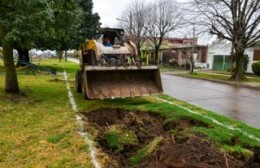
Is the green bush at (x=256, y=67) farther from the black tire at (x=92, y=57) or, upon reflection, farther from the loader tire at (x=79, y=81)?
the black tire at (x=92, y=57)

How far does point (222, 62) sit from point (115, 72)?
1144 inches

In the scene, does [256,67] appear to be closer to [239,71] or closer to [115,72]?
[239,71]

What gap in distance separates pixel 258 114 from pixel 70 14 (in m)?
7.22

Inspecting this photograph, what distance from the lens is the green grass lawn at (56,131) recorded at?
5289 millimetres

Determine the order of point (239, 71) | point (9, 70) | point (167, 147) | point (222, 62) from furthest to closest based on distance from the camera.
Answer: point (222, 62) → point (239, 71) → point (9, 70) → point (167, 147)

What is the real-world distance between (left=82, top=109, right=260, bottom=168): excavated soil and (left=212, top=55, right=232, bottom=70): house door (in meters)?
29.5

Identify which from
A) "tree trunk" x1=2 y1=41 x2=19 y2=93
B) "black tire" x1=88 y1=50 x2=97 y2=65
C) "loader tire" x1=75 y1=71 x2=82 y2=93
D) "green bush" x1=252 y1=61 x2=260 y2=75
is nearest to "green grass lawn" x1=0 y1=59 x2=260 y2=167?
"tree trunk" x1=2 y1=41 x2=19 y2=93

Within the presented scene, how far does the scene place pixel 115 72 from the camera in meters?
9.88

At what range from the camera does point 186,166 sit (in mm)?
4332

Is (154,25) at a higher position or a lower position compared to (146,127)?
higher

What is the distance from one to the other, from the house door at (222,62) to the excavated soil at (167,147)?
96.7ft

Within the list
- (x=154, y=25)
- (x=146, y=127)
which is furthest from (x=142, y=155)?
(x=154, y=25)

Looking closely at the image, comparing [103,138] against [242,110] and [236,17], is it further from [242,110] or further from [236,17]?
[236,17]

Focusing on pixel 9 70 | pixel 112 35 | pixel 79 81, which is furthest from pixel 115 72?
pixel 9 70
